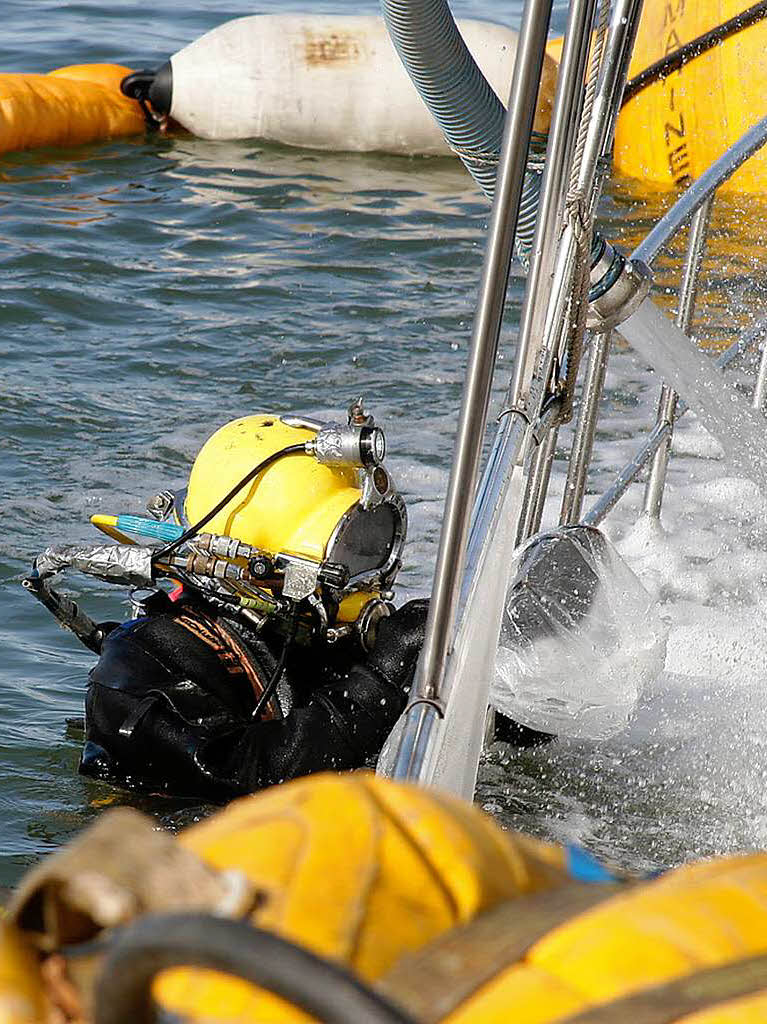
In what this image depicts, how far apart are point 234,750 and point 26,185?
6323mm

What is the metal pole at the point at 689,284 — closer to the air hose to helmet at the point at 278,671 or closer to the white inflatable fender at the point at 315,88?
the air hose to helmet at the point at 278,671

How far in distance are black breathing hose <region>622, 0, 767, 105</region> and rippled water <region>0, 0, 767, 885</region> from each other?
0.59 metres

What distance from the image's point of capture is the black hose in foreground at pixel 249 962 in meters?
0.56

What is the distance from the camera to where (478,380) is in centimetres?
139

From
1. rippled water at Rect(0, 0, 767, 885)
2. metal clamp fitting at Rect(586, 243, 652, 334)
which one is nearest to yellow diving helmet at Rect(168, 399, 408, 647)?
rippled water at Rect(0, 0, 767, 885)

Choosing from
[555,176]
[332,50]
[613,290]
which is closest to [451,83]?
[555,176]

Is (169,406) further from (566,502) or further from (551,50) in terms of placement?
(551,50)

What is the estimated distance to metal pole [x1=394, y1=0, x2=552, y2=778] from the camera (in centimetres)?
135

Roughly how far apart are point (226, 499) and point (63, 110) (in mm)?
6741

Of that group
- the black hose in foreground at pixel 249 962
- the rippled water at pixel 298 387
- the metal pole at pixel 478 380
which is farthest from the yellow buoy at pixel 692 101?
the black hose in foreground at pixel 249 962

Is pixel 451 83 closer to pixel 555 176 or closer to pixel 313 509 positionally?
pixel 555 176

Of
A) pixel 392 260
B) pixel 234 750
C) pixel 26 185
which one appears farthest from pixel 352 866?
pixel 26 185

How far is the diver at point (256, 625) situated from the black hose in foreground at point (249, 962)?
1.93 m

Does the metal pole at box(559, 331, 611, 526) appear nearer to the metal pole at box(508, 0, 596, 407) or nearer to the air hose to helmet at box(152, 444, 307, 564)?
the air hose to helmet at box(152, 444, 307, 564)
